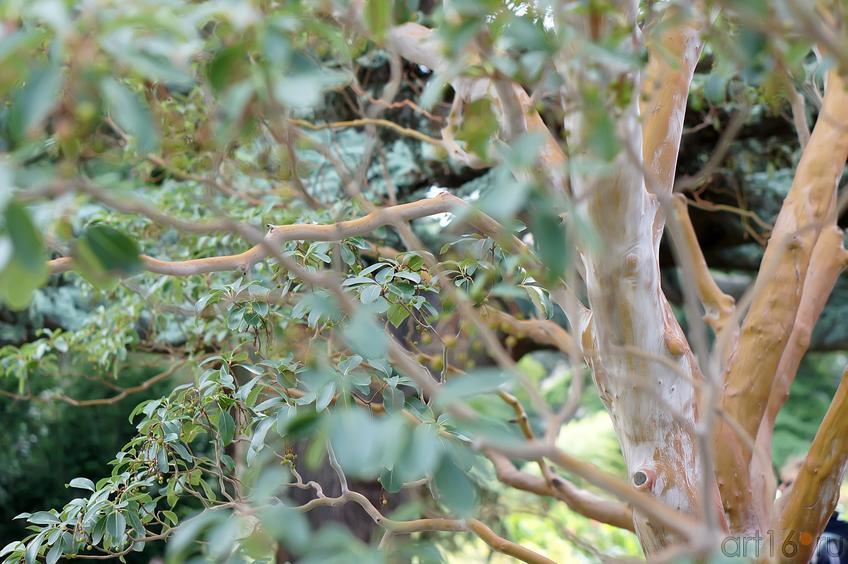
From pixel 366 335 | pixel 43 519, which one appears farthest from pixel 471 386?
pixel 43 519

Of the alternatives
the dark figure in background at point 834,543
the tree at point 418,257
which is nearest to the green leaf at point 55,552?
the tree at point 418,257

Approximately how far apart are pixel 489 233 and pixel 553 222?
74 centimetres

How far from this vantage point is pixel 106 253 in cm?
63

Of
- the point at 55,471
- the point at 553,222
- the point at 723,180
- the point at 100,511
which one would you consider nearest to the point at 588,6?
the point at 553,222

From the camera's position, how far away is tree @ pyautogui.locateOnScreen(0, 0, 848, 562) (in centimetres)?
57

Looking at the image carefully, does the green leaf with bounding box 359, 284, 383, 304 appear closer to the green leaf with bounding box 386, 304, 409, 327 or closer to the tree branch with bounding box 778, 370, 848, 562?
the green leaf with bounding box 386, 304, 409, 327

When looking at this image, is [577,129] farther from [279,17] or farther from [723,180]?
[723,180]

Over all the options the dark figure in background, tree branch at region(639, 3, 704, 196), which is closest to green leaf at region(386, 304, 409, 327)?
tree branch at region(639, 3, 704, 196)

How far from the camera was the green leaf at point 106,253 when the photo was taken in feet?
2.05

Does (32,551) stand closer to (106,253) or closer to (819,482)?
(106,253)

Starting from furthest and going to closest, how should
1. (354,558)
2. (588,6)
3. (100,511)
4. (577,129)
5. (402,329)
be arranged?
(402,329)
(100,511)
(577,129)
(588,6)
(354,558)

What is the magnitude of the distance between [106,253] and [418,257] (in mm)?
719

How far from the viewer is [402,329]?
2.77 metres

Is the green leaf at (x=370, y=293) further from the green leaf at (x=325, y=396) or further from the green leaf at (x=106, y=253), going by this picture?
the green leaf at (x=106, y=253)
